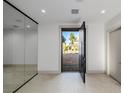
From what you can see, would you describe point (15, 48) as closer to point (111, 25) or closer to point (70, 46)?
point (111, 25)

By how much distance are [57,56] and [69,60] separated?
6.91 feet

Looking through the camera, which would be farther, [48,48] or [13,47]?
[48,48]

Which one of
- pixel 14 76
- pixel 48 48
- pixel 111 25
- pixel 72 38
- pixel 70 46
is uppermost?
pixel 111 25

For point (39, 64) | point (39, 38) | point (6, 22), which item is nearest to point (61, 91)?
point (6, 22)

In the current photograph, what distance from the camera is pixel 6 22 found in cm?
384

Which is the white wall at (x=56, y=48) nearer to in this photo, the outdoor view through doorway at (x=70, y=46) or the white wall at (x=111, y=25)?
the white wall at (x=111, y=25)

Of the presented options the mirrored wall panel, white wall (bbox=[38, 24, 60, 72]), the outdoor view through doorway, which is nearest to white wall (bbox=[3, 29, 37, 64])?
the mirrored wall panel

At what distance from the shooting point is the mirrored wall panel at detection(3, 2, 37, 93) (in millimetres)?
3787

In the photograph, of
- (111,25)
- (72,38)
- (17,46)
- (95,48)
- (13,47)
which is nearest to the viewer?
(13,47)

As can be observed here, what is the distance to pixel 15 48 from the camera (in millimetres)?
4531

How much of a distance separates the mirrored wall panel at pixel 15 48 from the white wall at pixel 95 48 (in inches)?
124

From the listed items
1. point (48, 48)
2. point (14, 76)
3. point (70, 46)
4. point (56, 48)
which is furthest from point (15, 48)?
point (70, 46)

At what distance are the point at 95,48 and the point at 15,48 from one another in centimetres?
438

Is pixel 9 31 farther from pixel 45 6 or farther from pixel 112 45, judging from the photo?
pixel 112 45
